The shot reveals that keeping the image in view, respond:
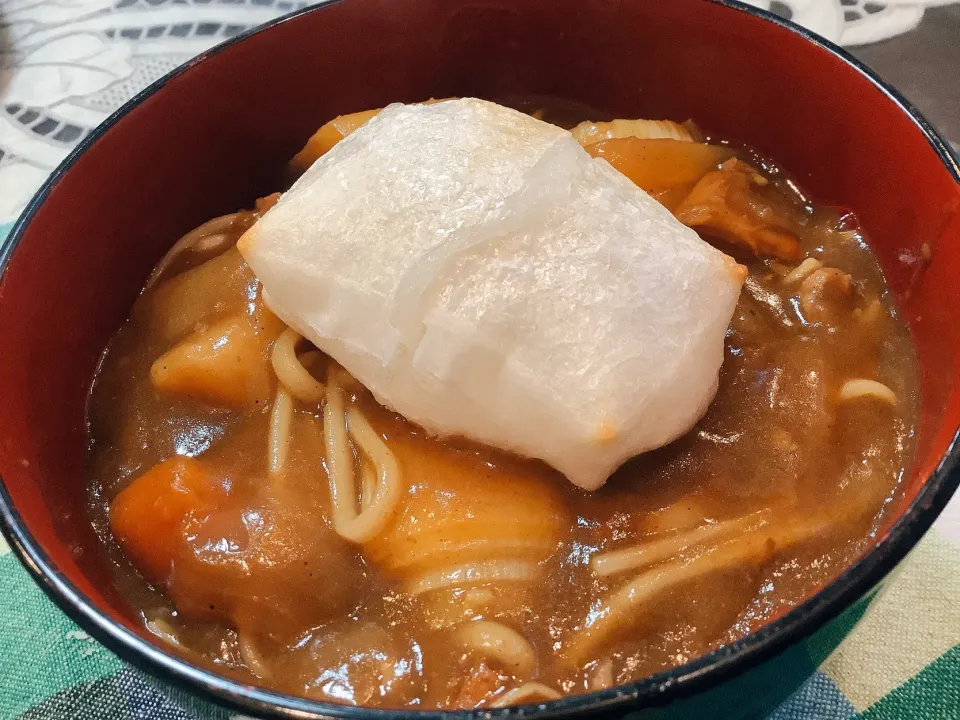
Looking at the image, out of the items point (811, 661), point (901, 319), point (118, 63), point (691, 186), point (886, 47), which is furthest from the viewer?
point (118, 63)

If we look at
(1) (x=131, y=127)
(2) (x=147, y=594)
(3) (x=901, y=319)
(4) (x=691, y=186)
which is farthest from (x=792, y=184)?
(2) (x=147, y=594)

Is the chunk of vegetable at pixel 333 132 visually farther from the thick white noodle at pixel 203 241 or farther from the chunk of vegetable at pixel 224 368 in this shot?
the chunk of vegetable at pixel 224 368

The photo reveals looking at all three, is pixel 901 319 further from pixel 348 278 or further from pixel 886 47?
pixel 886 47

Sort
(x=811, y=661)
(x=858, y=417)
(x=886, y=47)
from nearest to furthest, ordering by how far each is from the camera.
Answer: (x=811, y=661) < (x=858, y=417) < (x=886, y=47)

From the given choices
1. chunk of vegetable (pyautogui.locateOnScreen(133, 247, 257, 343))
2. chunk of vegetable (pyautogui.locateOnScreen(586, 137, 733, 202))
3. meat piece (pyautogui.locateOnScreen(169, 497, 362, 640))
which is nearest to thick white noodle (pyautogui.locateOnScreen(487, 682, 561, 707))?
meat piece (pyautogui.locateOnScreen(169, 497, 362, 640))

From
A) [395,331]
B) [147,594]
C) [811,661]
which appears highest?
[395,331]

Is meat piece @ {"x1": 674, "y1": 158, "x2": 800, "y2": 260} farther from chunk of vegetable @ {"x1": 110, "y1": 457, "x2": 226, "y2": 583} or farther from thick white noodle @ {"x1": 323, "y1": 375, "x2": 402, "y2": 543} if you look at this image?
chunk of vegetable @ {"x1": 110, "y1": 457, "x2": 226, "y2": 583}

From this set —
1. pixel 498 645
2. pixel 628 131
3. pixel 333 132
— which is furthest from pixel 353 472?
pixel 628 131
